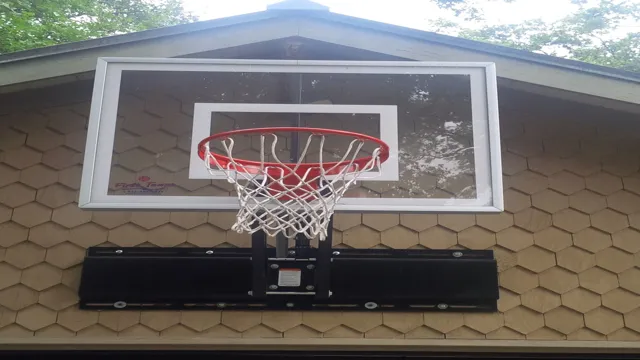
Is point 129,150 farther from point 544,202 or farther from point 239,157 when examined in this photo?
point 544,202

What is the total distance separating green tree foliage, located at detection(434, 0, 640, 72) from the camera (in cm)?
1420

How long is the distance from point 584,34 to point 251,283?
1398 cm

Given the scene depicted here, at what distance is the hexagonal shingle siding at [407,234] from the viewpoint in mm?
3637

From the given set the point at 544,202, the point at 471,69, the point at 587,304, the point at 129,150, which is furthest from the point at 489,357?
the point at 129,150

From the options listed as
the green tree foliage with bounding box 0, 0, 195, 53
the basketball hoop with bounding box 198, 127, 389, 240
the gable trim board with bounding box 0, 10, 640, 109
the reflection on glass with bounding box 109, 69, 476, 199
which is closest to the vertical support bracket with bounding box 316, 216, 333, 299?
the basketball hoop with bounding box 198, 127, 389, 240

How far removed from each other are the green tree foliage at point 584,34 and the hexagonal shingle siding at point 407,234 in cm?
1138

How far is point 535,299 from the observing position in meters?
3.71

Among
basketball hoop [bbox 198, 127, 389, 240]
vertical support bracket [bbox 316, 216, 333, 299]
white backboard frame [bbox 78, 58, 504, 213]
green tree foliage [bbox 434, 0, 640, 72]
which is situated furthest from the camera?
green tree foliage [bbox 434, 0, 640, 72]

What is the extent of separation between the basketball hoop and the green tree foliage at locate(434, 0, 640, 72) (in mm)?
12809

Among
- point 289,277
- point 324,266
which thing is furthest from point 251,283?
point 324,266

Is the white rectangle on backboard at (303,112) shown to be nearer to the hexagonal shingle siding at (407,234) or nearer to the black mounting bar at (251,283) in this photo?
the hexagonal shingle siding at (407,234)

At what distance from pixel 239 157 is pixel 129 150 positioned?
67 cm

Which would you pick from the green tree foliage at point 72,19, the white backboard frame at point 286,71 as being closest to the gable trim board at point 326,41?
the white backboard frame at point 286,71

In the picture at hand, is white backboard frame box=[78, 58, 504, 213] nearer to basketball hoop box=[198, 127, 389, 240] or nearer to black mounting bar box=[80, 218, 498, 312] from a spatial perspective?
basketball hoop box=[198, 127, 389, 240]
